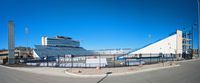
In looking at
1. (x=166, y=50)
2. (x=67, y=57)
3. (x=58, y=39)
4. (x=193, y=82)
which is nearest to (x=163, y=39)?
(x=166, y=50)

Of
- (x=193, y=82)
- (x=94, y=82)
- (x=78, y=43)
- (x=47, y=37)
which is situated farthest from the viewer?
(x=78, y=43)

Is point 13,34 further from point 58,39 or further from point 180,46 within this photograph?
point 58,39

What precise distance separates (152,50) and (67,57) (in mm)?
45785

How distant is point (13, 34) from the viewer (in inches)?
2143

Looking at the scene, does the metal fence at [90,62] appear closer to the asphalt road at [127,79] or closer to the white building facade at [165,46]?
the asphalt road at [127,79]

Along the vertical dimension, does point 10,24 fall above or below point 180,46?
above

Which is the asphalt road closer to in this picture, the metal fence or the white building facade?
the metal fence

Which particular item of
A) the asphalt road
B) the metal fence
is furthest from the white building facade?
the asphalt road

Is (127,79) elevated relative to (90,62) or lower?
lower

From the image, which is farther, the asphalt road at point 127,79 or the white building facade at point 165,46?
the white building facade at point 165,46

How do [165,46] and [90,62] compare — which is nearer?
[90,62]

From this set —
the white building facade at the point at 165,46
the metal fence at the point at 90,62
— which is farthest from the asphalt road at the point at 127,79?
the white building facade at the point at 165,46

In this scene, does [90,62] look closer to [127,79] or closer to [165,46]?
[127,79]

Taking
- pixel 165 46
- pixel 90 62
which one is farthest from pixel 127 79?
pixel 165 46
